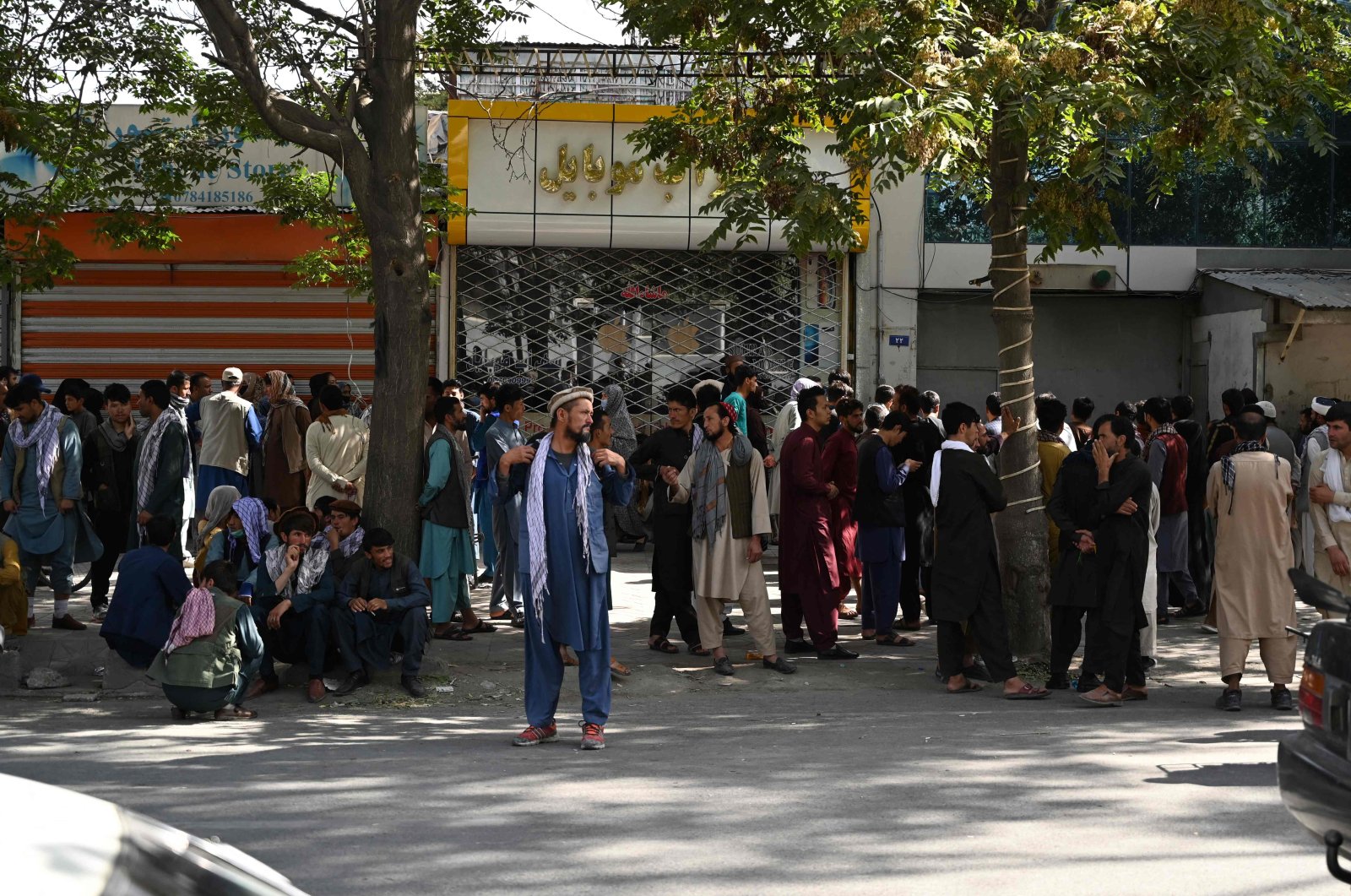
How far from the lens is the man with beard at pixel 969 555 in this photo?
352 inches

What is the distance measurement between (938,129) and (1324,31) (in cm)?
383

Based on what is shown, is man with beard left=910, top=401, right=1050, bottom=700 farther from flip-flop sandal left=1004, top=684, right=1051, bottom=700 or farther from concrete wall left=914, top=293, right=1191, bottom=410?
concrete wall left=914, top=293, right=1191, bottom=410

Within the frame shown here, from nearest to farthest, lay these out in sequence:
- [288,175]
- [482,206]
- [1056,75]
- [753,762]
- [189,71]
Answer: [753,762] < [1056,75] < [189,71] < [288,175] < [482,206]

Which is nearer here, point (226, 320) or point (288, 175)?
point (288, 175)


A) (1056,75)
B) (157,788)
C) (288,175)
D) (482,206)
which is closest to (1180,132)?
(1056,75)

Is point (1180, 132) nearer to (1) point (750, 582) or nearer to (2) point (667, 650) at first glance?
(1) point (750, 582)

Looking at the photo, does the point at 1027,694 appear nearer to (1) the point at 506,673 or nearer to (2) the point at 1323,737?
(1) the point at 506,673

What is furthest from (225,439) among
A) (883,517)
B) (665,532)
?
(883,517)

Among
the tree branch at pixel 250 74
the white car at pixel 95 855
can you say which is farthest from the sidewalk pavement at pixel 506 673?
the white car at pixel 95 855

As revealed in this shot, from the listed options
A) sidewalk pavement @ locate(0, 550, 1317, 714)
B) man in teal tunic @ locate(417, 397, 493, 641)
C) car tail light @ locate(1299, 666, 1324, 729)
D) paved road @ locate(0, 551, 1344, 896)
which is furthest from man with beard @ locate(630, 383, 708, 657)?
car tail light @ locate(1299, 666, 1324, 729)

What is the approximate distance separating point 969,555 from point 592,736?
290 cm

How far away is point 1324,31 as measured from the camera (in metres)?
9.92

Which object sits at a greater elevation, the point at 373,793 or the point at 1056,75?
the point at 1056,75

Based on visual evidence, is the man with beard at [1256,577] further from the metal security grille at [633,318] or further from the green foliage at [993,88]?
the metal security grille at [633,318]
